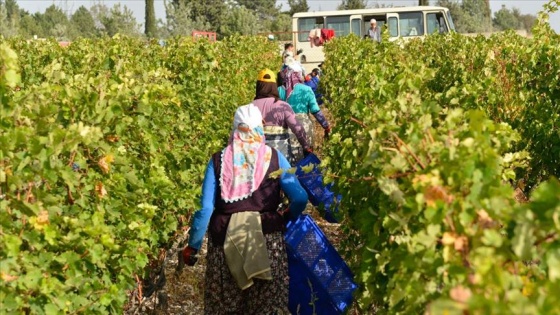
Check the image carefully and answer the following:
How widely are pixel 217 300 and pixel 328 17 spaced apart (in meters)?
26.8

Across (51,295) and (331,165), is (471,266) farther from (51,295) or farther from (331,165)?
(331,165)

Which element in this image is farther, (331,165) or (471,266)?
(331,165)

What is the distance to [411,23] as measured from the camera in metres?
29.4

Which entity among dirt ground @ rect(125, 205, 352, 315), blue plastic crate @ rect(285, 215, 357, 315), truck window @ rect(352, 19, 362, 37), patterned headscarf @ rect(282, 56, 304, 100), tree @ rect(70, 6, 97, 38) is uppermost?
tree @ rect(70, 6, 97, 38)

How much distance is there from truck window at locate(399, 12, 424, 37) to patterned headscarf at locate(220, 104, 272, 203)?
25238 mm

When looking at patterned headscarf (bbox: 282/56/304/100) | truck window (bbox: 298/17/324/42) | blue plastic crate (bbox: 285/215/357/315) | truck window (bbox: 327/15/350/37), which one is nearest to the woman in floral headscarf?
blue plastic crate (bbox: 285/215/357/315)

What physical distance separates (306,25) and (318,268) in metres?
27.1

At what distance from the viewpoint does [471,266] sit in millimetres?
2133

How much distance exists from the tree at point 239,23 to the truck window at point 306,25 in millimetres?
31798

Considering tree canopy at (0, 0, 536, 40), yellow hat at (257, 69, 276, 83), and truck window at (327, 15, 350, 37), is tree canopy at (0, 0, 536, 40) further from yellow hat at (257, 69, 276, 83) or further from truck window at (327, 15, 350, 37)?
yellow hat at (257, 69, 276, 83)

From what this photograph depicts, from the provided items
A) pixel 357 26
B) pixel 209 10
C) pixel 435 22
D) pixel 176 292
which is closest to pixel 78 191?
pixel 176 292

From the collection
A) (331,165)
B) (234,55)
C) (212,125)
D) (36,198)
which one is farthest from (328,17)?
(36,198)

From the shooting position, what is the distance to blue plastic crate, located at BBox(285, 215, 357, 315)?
15.3ft

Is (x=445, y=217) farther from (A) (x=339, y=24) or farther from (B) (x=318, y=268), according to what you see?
(A) (x=339, y=24)
